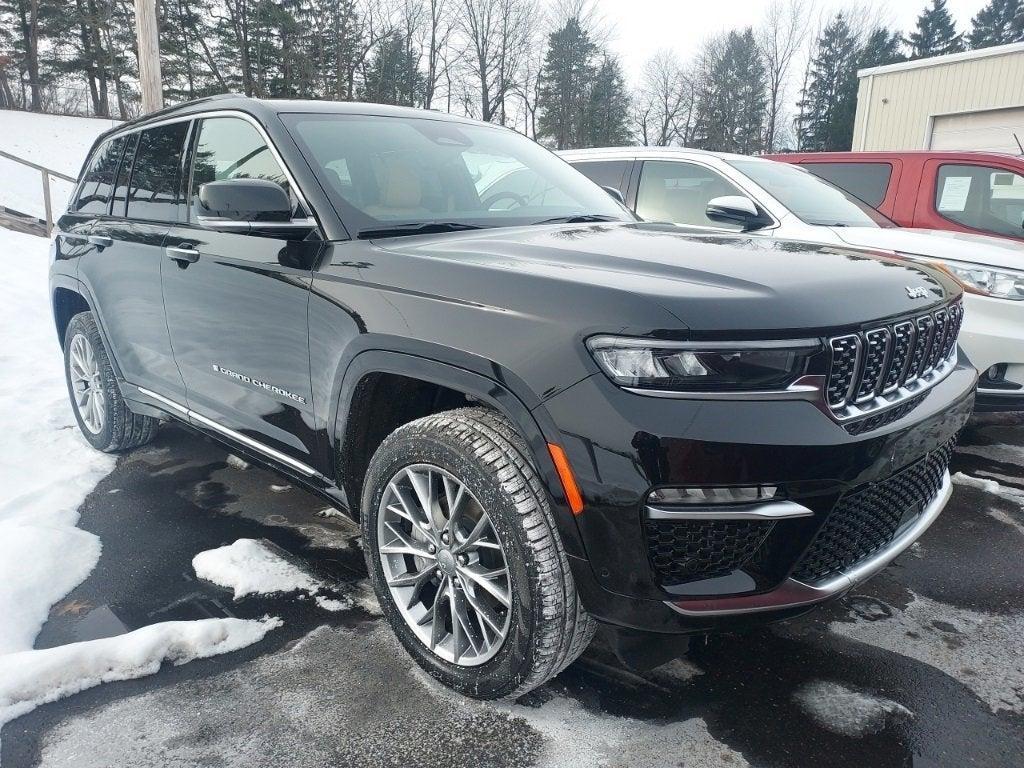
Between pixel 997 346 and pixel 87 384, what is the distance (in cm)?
523

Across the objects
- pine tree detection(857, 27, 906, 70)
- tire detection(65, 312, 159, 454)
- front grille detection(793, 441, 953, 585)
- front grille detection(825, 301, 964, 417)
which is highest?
pine tree detection(857, 27, 906, 70)

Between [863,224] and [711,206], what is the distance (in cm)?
169

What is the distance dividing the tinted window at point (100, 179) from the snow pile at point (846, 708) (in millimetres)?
3985

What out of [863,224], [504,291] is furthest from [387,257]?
[863,224]

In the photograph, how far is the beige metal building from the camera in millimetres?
17016

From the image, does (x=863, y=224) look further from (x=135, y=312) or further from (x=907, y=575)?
(x=135, y=312)

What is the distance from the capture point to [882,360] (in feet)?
6.18

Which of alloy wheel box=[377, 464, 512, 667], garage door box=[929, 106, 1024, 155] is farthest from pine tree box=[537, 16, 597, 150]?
alloy wheel box=[377, 464, 512, 667]

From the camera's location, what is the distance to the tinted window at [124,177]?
373cm

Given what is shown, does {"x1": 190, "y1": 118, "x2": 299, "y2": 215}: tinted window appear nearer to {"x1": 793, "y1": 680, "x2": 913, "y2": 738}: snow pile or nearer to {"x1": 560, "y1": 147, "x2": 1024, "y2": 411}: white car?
{"x1": 560, "y1": 147, "x2": 1024, "y2": 411}: white car

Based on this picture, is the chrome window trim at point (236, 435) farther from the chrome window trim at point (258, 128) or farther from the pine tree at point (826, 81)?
the pine tree at point (826, 81)

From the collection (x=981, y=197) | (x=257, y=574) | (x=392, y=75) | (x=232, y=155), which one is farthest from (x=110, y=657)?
(x=392, y=75)

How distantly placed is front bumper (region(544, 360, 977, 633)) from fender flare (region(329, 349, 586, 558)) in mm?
37

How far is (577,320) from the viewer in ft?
5.71
